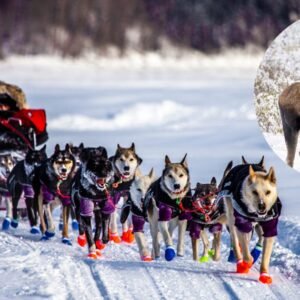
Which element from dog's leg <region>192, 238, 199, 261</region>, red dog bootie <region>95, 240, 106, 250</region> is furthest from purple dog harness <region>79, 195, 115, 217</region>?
dog's leg <region>192, 238, 199, 261</region>

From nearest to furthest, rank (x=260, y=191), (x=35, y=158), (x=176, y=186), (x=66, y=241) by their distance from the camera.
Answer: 1. (x=260, y=191)
2. (x=176, y=186)
3. (x=66, y=241)
4. (x=35, y=158)

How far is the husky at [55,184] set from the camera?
6512mm

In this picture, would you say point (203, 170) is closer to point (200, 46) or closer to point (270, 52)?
point (200, 46)

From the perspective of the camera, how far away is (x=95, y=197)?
595 cm

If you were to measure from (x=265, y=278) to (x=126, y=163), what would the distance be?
1556mm

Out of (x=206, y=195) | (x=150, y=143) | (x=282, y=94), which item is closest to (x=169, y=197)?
(x=206, y=195)

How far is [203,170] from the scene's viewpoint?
34.8 feet

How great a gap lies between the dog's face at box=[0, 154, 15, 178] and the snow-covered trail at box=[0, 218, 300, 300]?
1.47 metres

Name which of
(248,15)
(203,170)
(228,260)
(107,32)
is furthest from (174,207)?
(107,32)

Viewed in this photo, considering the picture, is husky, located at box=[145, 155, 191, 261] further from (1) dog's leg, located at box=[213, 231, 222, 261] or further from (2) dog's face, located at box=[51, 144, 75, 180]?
(2) dog's face, located at box=[51, 144, 75, 180]

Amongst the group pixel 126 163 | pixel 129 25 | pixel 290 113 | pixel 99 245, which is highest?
pixel 129 25

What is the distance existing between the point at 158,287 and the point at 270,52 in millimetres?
1410

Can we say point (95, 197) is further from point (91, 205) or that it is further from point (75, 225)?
point (75, 225)

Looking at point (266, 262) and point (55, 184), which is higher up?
point (55, 184)
